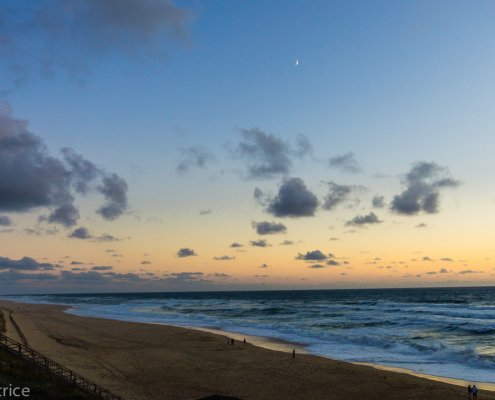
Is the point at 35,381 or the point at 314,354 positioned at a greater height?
the point at 35,381

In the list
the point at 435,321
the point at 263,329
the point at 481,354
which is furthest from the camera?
the point at 435,321

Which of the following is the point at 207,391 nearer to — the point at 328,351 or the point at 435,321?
the point at 328,351

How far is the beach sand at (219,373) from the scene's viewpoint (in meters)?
27.2

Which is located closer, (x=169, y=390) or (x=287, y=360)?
(x=169, y=390)

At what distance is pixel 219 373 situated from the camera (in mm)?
32812

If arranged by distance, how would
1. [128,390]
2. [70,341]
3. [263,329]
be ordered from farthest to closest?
1. [263,329]
2. [70,341]
3. [128,390]

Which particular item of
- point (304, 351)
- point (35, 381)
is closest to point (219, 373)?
point (304, 351)

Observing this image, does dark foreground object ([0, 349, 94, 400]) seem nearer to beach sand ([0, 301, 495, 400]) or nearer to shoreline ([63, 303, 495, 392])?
beach sand ([0, 301, 495, 400])

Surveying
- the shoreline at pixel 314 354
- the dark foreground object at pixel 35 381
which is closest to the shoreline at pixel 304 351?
the shoreline at pixel 314 354

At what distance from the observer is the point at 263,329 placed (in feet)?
204

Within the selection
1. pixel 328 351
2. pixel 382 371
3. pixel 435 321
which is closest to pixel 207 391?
pixel 382 371

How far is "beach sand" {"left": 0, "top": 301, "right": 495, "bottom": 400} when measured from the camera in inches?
1070

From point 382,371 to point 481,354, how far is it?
503 inches

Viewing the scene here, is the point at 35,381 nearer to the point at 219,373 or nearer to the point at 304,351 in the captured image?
the point at 219,373
